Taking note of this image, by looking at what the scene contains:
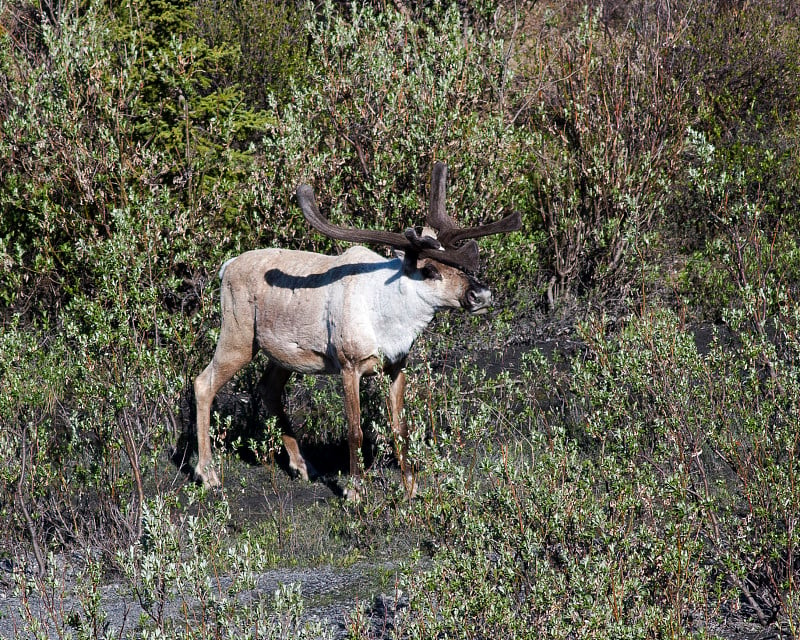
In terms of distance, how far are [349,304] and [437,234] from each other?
0.80m

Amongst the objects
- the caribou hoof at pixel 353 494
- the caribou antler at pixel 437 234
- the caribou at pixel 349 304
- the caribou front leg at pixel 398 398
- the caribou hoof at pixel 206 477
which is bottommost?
the caribou hoof at pixel 206 477

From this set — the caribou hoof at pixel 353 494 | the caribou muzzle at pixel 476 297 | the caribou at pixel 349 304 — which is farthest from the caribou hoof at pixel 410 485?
the caribou muzzle at pixel 476 297

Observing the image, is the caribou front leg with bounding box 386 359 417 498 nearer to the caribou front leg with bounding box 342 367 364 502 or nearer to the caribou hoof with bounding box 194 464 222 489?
the caribou front leg with bounding box 342 367 364 502

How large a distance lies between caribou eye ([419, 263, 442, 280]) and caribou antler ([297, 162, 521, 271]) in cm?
7

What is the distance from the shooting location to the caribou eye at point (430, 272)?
688 cm

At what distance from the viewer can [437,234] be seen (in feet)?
23.2

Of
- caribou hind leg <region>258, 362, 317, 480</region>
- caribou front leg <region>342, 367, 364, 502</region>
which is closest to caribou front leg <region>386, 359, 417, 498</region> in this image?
caribou front leg <region>342, 367, 364, 502</region>

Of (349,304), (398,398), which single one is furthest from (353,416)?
(349,304)

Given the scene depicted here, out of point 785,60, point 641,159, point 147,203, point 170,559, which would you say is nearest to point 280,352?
point 147,203

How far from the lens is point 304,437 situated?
8898mm

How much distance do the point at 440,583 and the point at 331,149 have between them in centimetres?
635

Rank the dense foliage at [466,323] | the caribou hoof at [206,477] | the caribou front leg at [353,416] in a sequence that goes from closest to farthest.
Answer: the dense foliage at [466,323]
the caribou front leg at [353,416]
the caribou hoof at [206,477]

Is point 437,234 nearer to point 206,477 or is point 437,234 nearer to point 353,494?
point 353,494

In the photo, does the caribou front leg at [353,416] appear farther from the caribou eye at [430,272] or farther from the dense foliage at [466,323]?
the caribou eye at [430,272]
